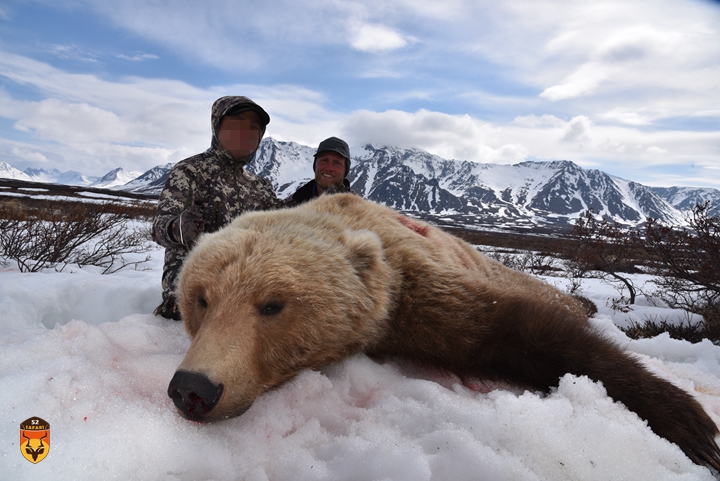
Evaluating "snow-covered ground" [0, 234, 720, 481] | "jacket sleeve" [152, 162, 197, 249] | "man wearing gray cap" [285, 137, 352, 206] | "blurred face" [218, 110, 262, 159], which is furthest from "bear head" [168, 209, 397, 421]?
"man wearing gray cap" [285, 137, 352, 206]

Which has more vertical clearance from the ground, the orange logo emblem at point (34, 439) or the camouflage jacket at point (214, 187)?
the camouflage jacket at point (214, 187)

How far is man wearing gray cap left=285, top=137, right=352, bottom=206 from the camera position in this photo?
203 inches

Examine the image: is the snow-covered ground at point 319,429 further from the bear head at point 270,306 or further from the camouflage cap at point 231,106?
the camouflage cap at point 231,106

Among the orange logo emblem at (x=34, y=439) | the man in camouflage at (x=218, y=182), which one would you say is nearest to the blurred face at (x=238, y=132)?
the man in camouflage at (x=218, y=182)

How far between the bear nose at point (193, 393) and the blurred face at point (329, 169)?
12.6 ft

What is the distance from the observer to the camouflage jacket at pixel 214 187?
381 centimetres

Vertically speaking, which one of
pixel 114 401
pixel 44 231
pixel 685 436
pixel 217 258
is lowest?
pixel 44 231

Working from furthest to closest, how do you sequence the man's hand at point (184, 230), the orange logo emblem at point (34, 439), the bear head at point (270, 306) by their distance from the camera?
the man's hand at point (184, 230) → the bear head at point (270, 306) → the orange logo emblem at point (34, 439)

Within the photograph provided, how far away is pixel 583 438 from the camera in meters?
1.53

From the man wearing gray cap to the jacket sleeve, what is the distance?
4.49 ft

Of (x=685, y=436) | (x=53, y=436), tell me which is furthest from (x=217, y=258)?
(x=685, y=436)

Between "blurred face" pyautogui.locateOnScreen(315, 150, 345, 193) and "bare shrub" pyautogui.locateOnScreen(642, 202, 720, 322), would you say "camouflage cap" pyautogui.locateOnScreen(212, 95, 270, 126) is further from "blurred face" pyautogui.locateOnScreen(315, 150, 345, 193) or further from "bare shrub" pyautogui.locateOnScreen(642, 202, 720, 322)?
"bare shrub" pyautogui.locateOnScreen(642, 202, 720, 322)

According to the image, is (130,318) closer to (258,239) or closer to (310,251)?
(258,239)

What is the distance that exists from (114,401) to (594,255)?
9.60 metres
